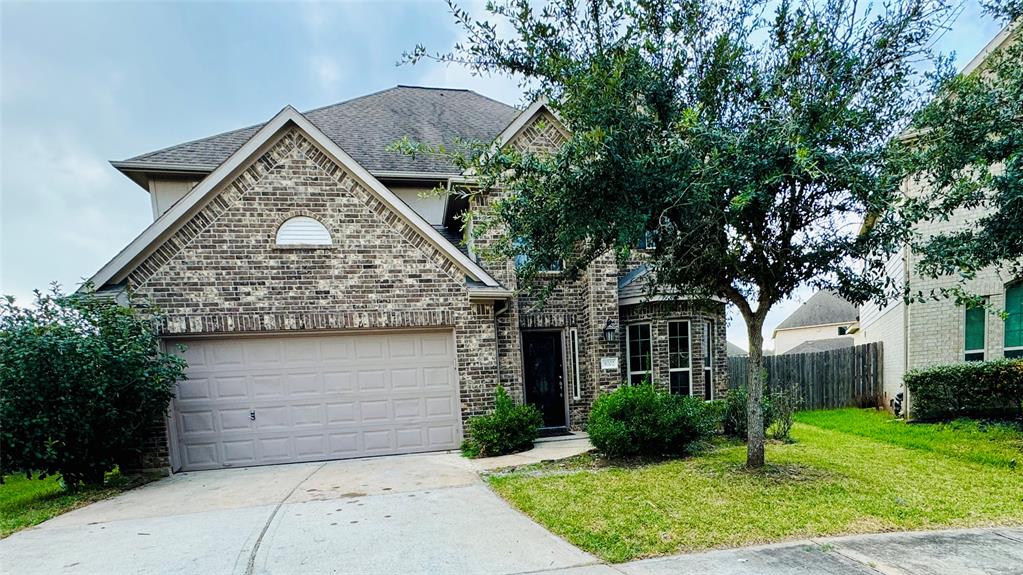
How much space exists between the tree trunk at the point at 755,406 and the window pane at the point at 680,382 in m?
3.64

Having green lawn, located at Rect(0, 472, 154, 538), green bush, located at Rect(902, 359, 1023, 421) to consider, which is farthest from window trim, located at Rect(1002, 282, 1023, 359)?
green lawn, located at Rect(0, 472, 154, 538)

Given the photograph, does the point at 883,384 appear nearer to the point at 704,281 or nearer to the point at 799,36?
the point at 704,281

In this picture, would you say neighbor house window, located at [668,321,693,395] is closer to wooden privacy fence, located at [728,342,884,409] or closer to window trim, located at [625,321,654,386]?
window trim, located at [625,321,654,386]

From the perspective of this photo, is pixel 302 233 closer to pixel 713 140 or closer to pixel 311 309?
pixel 311 309

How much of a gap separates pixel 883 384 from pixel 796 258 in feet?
32.3

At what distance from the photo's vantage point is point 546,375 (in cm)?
989

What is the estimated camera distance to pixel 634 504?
5.04 m

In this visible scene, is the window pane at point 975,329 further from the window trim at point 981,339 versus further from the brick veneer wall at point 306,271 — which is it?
the brick veneer wall at point 306,271

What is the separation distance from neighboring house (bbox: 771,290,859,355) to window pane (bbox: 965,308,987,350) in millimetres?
21254

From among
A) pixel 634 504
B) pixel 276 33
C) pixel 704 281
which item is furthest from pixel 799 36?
pixel 276 33

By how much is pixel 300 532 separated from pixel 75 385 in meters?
4.42

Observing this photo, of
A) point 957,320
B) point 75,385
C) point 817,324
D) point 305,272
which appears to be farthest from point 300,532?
point 817,324

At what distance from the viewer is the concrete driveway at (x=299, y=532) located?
3881mm

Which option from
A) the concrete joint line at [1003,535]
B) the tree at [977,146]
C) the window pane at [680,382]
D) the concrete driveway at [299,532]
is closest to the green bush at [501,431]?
the concrete driveway at [299,532]
